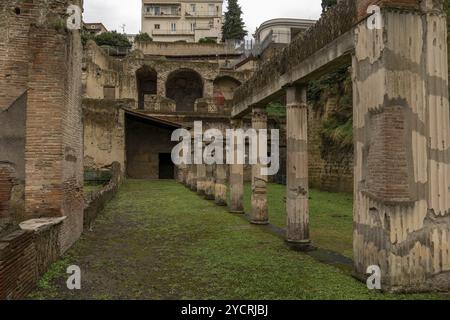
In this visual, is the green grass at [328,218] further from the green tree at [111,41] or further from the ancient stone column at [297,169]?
the green tree at [111,41]

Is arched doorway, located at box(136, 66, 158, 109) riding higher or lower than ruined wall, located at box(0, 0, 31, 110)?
higher

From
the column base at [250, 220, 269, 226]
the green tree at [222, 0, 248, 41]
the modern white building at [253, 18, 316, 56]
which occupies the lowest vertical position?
the column base at [250, 220, 269, 226]

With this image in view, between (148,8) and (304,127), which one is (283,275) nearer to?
(304,127)

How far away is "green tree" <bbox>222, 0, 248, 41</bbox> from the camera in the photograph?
58.6 m

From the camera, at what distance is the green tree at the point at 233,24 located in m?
58.6

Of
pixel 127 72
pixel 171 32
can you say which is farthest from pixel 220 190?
pixel 171 32

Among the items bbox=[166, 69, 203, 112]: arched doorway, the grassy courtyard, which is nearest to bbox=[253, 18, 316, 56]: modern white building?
bbox=[166, 69, 203, 112]: arched doorway

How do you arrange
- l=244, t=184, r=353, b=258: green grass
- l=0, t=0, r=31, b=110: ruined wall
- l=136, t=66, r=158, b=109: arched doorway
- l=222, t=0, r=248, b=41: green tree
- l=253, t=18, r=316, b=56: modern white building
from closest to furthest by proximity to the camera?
1. l=0, t=0, r=31, b=110: ruined wall
2. l=244, t=184, r=353, b=258: green grass
3. l=136, t=66, r=158, b=109: arched doorway
4. l=253, t=18, r=316, b=56: modern white building
5. l=222, t=0, r=248, b=41: green tree

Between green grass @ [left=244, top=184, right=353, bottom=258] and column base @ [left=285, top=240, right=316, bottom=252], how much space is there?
320 millimetres

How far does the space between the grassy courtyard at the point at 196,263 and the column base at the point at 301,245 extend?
152mm

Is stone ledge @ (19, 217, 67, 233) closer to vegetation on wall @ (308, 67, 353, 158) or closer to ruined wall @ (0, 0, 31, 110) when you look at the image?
ruined wall @ (0, 0, 31, 110)

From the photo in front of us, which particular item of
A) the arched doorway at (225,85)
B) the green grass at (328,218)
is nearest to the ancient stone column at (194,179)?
the green grass at (328,218)

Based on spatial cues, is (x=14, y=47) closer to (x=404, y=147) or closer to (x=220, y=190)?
(x=404, y=147)

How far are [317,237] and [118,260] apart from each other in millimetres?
4214
